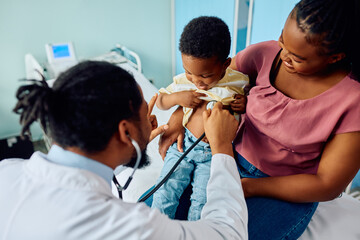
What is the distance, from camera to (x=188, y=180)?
106 cm

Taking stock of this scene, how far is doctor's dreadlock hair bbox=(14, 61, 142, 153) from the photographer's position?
0.62 m

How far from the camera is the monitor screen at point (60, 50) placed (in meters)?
2.64

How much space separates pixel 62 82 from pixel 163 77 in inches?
120

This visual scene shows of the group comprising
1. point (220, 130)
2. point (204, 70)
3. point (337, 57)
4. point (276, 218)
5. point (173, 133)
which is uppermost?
point (337, 57)

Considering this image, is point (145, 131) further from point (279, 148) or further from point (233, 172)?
point (279, 148)

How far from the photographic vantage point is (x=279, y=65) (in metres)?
0.93

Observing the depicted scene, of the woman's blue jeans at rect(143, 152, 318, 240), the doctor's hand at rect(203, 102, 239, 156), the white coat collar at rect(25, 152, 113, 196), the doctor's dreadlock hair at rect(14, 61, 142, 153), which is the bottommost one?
the woman's blue jeans at rect(143, 152, 318, 240)

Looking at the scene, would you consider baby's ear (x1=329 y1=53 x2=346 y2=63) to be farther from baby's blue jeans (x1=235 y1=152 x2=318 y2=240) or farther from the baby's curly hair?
baby's blue jeans (x1=235 y1=152 x2=318 y2=240)

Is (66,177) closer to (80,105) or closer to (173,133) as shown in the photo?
(80,105)

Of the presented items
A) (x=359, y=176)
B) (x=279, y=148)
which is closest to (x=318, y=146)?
(x=279, y=148)

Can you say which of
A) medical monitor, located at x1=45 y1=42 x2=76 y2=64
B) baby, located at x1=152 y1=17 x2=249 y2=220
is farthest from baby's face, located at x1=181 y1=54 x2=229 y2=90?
medical monitor, located at x1=45 y1=42 x2=76 y2=64

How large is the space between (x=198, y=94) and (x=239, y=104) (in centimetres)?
18

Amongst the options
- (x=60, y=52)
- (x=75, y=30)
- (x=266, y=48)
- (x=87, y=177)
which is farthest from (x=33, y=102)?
(x=75, y=30)

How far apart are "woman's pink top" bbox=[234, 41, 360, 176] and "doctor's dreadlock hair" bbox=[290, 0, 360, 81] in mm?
110
